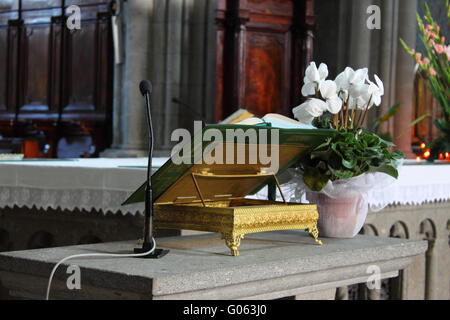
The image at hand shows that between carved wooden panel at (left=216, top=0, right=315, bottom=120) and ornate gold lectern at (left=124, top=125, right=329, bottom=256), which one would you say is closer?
ornate gold lectern at (left=124, top=125, right=329, bottom=256)

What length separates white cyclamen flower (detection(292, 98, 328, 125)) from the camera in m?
3.50

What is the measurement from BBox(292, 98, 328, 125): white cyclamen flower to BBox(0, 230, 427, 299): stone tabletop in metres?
0.48

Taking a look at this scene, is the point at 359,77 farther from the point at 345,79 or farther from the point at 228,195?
the point at 228,195

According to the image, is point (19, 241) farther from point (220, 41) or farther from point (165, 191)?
point (220, 41)

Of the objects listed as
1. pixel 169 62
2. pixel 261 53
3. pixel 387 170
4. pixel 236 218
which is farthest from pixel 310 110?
pixel 169 62

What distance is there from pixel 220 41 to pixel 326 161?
6.98m

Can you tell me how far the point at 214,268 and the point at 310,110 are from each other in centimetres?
110

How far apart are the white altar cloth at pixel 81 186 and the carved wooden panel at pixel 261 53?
487 cm

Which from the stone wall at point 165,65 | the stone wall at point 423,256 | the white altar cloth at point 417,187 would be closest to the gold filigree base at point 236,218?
the white altar cloth at point 417,187

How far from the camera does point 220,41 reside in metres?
10.3

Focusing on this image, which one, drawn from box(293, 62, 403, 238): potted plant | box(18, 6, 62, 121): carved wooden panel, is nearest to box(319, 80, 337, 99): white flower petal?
box(293, 62, 403, 238): potted plant

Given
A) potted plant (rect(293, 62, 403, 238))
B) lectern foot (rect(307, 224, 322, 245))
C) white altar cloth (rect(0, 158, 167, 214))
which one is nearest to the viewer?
lectern foot (rect(307, 224, 322, 245))

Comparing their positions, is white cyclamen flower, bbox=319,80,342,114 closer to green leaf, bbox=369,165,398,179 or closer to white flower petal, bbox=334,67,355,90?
white flower petal, bbox=334,67,355,90

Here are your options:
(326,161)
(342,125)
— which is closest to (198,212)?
(326,161)
